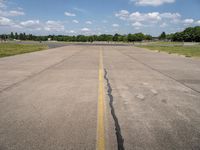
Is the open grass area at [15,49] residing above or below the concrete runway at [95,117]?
above

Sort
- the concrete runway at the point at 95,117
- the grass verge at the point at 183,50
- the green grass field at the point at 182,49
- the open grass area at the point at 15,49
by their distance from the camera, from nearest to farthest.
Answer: the concrete runway at the point at 95,117
the open grass area at the point at 15,49
the grass verge at the point at 183,50
the green grass field at the point at 182,49

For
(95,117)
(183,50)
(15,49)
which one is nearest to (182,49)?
(183,50)

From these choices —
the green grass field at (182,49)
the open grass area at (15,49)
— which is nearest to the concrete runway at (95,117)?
the open grass area at (15,49)

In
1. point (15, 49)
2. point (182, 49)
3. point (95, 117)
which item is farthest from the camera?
point (182, 49)

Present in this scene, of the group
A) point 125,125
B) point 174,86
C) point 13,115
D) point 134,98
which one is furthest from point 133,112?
point 174,86

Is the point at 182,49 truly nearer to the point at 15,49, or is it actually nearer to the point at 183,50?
the point at 183,50

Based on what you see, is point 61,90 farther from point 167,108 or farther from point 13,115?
point 167,108

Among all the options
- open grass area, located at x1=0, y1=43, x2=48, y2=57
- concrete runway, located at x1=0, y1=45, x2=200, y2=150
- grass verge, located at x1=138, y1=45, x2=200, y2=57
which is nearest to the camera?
concrete runway, located at x1=0, y1=45, x2=200, y2=150

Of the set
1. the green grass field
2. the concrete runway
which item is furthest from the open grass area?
the green grass field

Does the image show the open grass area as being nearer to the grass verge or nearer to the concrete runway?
the concrete runway

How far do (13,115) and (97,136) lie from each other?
237 centimetres

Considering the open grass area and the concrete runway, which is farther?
the open grass area

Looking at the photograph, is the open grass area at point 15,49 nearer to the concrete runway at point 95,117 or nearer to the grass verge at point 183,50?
the concrete runway at point 95,117

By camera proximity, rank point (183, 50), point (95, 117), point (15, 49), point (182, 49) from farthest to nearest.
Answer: point (182, 49) < point (183, 50) < point (15, 49) < point (95, 117)
